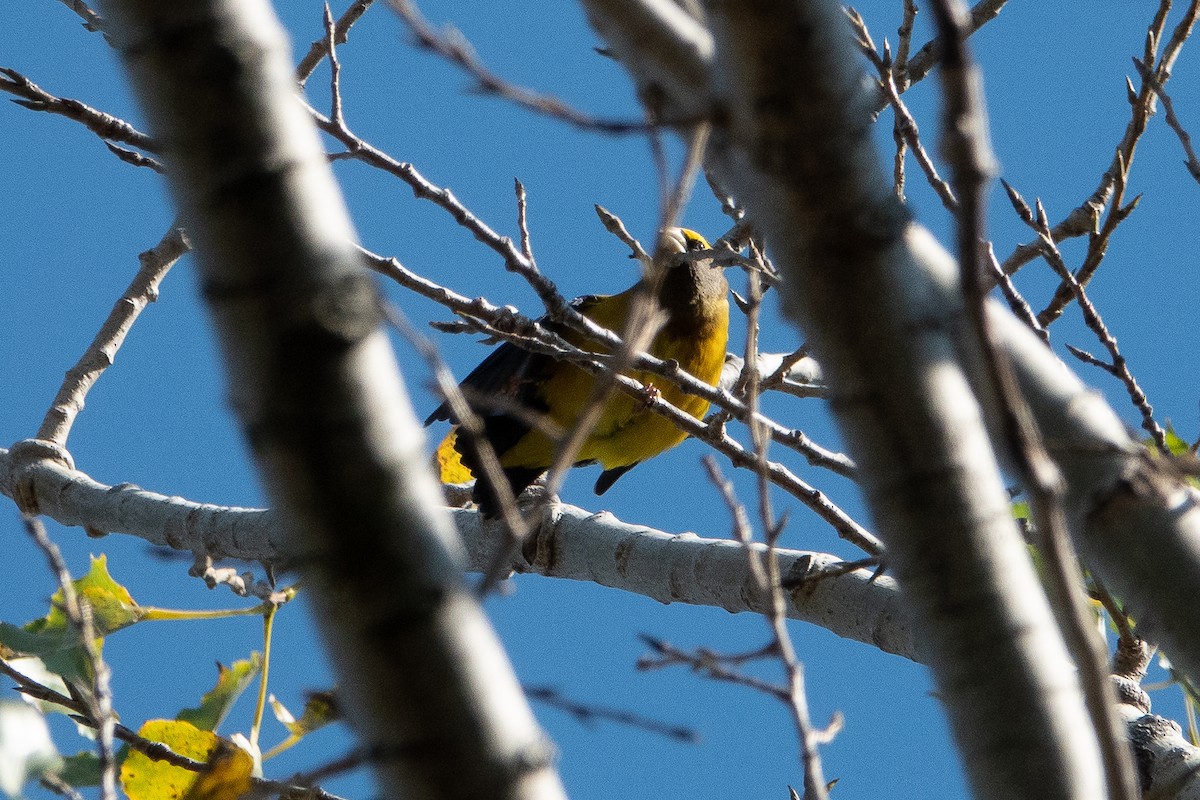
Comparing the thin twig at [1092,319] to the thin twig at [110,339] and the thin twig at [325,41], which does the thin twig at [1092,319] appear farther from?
the thin twig at [110,339]

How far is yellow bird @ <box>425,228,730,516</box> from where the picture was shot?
366 cm

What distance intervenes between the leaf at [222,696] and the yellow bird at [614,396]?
163cm

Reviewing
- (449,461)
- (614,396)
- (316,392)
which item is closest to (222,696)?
(316,392)

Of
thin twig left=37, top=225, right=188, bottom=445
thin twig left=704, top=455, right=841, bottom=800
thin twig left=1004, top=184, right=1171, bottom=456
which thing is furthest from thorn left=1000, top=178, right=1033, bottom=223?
thin twig left=37, top=225, right=188, bottom=445

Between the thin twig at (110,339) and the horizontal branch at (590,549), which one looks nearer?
the horizontal branch at (590,549)

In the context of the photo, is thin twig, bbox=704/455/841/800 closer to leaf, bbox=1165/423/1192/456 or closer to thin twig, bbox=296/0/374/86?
leaf, bbox=1165/423/1192/456

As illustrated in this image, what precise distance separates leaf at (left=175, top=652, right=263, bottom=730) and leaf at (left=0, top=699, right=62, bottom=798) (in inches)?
12.1

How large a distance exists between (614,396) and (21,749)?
7.58 ft

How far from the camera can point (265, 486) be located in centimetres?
65

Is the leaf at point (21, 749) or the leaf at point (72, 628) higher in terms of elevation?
the leaf at point (72, 628)

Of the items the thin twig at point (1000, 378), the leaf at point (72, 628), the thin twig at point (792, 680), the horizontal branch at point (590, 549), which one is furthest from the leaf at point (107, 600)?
the thin twig at point (1000, 378)

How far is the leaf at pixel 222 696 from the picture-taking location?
1782mm

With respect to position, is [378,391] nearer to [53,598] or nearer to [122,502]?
[53,598]

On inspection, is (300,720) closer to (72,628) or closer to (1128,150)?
(72,628)
